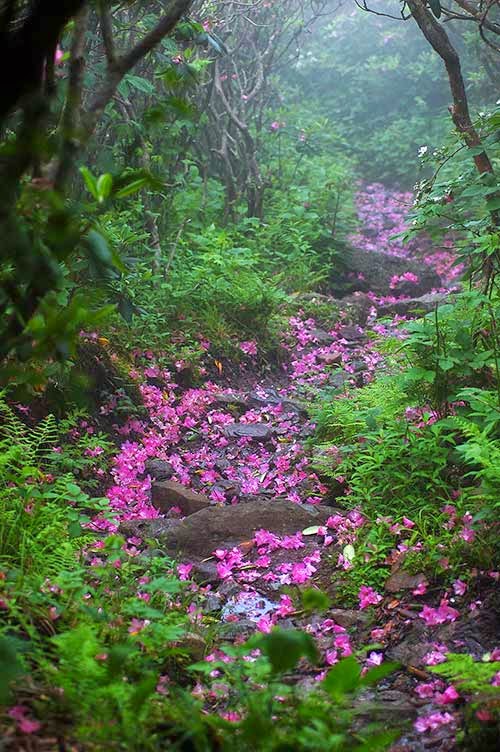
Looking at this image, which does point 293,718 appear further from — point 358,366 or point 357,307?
point 357,307

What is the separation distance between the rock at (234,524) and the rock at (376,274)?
16.0 ft

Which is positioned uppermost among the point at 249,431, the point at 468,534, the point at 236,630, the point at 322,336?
the point at 322,336

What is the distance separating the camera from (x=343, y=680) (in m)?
1.54

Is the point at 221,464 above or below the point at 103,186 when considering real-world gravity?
below

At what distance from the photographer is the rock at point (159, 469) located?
430cm

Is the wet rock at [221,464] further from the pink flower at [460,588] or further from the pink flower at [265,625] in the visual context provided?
the pink flower at [460,588]

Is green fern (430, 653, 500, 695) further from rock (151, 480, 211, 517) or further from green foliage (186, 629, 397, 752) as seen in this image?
rock (151, 480, 211, 517)

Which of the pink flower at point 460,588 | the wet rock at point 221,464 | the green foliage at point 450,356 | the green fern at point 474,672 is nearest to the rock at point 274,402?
the wet rock at point 221,464

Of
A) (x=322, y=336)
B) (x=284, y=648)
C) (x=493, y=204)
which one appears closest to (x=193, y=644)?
(x=284, y=648)

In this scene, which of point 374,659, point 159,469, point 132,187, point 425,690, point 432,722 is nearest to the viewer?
point 132,187

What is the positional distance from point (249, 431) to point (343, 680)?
11.3 feet

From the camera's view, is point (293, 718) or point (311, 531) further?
point (311, 531)

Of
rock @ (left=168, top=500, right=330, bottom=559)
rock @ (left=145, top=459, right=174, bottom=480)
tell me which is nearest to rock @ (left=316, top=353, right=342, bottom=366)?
rock @ (left=145, top=459, right=174, bottom=480)

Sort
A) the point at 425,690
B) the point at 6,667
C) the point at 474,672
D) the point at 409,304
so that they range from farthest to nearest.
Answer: the point at 409,304
the point at 425,690
the point at 474,672
the point at 6,667
